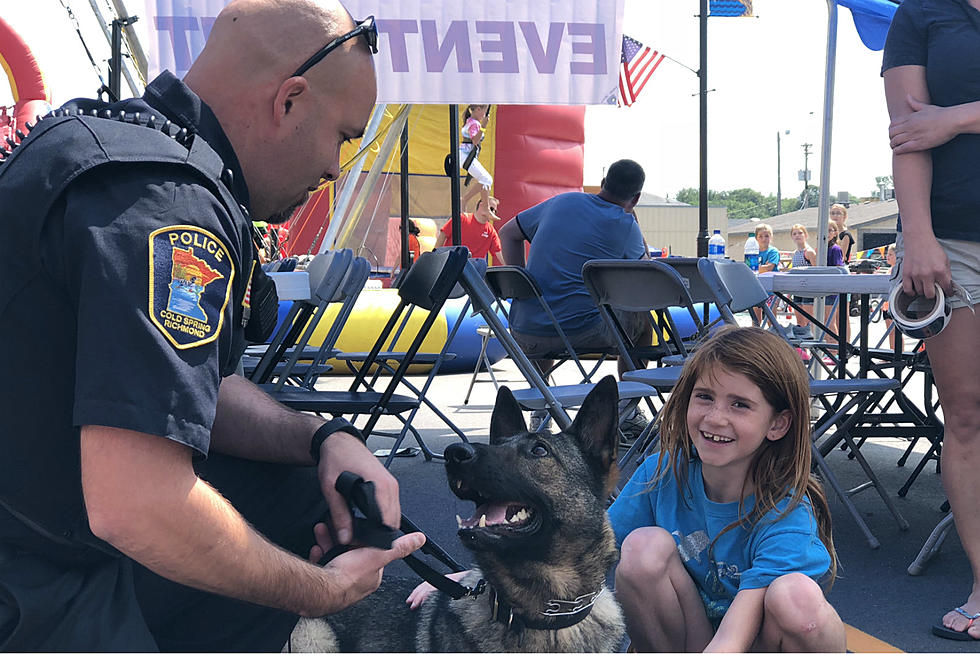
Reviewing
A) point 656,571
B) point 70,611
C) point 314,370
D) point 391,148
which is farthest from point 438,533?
point 391,148

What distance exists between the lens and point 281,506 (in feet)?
5.63

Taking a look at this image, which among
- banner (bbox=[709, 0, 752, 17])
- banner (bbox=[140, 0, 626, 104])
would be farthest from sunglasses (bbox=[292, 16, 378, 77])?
banner (bbox=[709, 0, 752, 17])

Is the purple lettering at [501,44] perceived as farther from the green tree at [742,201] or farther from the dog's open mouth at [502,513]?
the green tree at [742,201]

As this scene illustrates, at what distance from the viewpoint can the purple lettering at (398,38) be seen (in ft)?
16.4

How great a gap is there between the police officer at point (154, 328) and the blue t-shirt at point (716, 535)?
3.13 feet

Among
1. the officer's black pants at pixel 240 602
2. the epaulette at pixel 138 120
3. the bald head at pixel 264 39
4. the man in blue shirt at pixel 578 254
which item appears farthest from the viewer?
the man in blue shirt at pixel 578 254

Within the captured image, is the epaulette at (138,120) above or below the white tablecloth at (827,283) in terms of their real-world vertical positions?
above

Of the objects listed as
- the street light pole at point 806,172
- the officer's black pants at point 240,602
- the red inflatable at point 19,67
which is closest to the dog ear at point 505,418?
the officer's black pants at point 240,602

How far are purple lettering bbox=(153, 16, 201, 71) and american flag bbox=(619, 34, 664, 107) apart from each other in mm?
8271

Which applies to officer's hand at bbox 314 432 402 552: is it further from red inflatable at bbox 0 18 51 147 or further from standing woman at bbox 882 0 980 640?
red inflatable at bbox 0 18 51 147

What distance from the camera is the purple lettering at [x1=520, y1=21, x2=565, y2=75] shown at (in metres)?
5.11

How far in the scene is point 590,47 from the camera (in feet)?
16.9

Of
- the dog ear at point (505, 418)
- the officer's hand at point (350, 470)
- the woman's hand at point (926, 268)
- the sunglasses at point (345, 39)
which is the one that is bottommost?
the dog ear at point (505, 418)

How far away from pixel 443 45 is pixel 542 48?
57 centimetres
